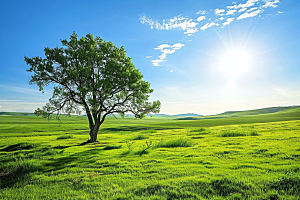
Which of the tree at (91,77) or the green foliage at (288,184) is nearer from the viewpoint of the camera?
the green foliage at (288,184)

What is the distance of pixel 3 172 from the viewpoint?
1144cm

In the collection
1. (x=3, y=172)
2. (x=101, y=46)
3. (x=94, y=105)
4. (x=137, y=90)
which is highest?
(x=101, y=46)

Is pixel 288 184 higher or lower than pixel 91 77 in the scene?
lower

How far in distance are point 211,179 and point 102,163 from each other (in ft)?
26.4

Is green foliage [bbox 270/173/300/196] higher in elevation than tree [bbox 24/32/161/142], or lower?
lower

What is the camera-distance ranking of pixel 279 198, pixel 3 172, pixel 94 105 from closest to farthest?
pixel 279 198, pixel 3 172, pixel 94 105

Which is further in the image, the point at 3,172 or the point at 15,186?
the point at 3,172

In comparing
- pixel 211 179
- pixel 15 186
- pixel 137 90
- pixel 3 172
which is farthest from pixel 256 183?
pixel 137 90

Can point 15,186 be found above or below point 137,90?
below

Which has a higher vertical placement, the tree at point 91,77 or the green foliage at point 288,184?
the tree at point 91,77

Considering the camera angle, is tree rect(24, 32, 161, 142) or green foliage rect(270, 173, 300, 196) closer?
green foliage rect(270, 173, 300, 196)

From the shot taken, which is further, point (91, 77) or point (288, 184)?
point (91, 77)

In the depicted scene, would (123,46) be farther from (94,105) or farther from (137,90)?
(94,105)

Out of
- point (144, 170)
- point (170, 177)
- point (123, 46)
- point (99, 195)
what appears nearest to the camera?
point (99, 195)
